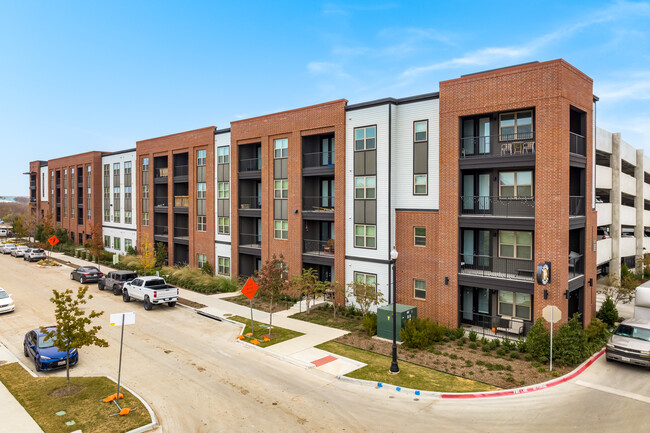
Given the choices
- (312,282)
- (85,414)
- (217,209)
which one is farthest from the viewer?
(217,209)

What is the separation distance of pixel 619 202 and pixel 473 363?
2707 cm

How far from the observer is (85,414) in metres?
13.2

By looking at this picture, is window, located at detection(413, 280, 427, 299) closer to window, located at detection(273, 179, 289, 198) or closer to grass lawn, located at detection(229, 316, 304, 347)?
grass lawn, located at detection(229, 316, 304, 347)

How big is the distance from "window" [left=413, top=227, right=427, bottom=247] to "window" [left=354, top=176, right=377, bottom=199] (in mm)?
3435

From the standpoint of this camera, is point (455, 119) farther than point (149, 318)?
No

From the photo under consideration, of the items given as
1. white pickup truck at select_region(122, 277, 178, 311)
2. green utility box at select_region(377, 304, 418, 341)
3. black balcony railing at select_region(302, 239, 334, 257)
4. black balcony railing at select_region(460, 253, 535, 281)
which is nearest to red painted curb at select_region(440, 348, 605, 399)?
black balcony railing at select_region(460, 253, 535, 281)

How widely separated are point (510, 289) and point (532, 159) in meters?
6.50

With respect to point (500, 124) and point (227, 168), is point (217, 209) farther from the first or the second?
point (500, 124)

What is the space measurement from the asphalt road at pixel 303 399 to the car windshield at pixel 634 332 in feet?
4.71

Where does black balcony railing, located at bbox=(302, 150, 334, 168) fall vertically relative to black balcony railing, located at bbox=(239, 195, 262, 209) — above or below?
above

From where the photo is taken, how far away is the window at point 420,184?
24844mm

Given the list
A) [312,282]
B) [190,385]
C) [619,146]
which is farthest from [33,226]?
[619,146]

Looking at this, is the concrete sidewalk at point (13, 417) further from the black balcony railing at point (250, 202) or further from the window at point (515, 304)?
the black balcony railing at point (250, 202)

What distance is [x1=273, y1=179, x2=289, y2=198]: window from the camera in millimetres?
32688
